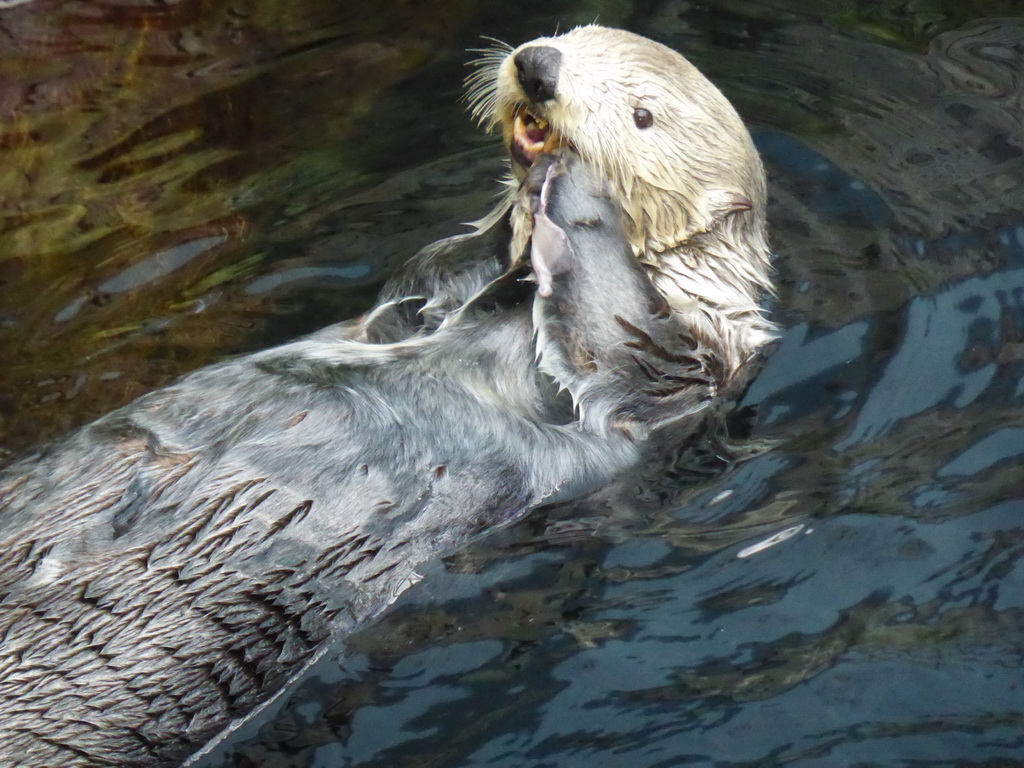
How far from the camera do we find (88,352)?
4531 mm

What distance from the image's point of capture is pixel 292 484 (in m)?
3.25

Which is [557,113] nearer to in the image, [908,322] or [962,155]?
[908,322]

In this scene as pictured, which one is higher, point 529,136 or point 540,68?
point 540,68

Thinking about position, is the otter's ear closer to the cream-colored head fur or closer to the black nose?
the cream-colored head fur

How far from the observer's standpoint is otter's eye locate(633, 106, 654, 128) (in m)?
3.89

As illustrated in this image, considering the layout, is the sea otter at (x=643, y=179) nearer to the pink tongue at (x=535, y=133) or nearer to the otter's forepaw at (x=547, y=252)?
the pink tongue at (x=535, y=133)

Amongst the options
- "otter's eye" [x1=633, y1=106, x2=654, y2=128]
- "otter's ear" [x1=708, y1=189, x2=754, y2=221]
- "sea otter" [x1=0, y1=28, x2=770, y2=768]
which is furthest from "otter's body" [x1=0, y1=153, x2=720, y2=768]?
"otter's ear" [x1=708, y1=189, x2=754, y2=221]

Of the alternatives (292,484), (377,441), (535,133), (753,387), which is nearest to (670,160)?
(535,133)

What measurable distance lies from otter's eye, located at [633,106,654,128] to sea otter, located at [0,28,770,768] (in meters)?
0.03

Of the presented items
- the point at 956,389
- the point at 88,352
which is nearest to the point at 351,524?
the point at 88,352

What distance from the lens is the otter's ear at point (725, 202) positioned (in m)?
4.06

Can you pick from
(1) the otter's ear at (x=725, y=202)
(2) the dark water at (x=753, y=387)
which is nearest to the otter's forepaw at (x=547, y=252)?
(1) the otter's ear at (x=725, y=202)

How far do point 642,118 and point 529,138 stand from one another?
39 centimetres

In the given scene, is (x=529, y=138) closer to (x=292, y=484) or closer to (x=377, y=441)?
(x=377, y=441)
